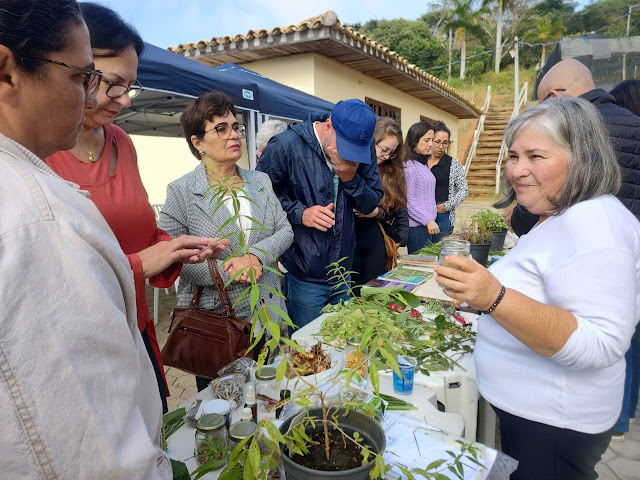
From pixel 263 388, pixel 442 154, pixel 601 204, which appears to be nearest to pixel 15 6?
pixel 263 388

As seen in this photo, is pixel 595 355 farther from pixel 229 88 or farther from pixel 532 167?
pixel 229 88

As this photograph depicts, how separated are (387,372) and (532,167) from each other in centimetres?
95

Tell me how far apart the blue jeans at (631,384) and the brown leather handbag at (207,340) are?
248 cm

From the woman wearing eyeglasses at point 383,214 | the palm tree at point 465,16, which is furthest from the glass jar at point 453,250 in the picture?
the palm tree at point 465,16

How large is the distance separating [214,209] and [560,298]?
5.22ft

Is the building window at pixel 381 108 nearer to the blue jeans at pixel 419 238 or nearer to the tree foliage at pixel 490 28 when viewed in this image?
the blue jeans at pixel 419 238

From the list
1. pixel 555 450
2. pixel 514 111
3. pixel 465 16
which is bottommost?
pixel 555 450

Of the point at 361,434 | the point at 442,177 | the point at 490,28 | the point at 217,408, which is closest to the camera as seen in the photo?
the point at 361,434

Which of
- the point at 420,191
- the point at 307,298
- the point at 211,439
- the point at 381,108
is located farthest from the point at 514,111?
the point at 211,439

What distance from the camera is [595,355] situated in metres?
1.08

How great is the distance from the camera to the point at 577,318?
3.62 ft

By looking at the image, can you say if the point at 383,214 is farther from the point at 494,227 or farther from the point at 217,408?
the point at 217,408

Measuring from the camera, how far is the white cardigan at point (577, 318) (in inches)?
42.7

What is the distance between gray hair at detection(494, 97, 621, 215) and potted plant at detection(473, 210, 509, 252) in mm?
2153
